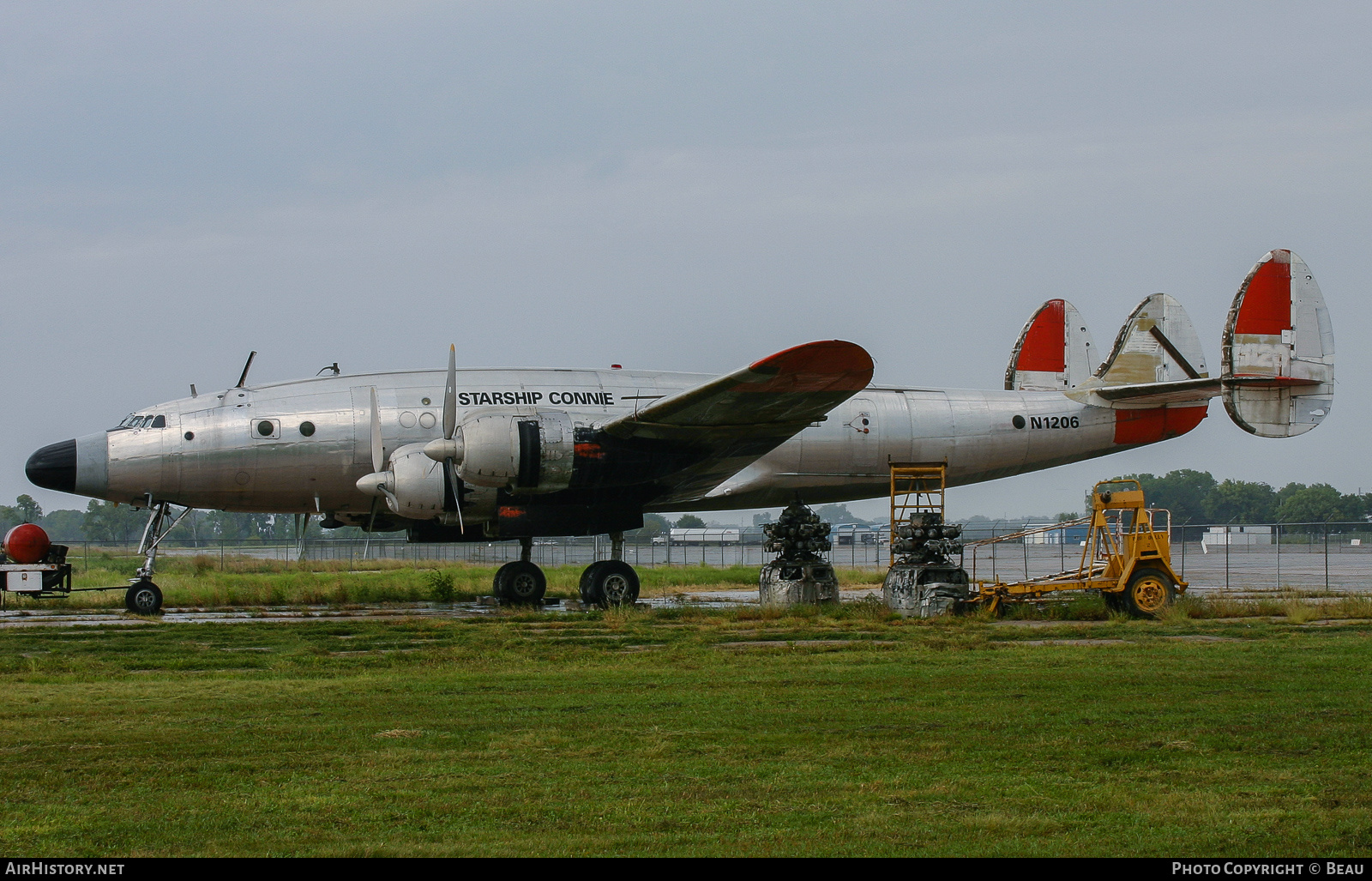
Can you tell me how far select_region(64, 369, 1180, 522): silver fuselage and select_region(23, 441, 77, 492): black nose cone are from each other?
0.15 m

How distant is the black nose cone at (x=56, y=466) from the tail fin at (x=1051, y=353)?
17.9 meters

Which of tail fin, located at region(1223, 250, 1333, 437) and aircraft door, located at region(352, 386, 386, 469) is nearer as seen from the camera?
aircraft door, located at region(352, 386, 386, 469)

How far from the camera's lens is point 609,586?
787 inches

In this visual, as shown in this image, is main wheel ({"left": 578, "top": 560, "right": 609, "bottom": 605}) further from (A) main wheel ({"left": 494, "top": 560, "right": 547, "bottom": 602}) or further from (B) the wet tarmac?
(A) main wheel ({"left": 494, "top": 560, "right": 547, "bottom": 602})

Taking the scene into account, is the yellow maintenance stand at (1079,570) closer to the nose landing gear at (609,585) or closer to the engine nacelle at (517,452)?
the nose landing gear at (609,585)

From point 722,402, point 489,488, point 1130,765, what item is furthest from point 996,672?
point 489,488

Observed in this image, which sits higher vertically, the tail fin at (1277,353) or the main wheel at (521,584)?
the tail fin at (1277,353)

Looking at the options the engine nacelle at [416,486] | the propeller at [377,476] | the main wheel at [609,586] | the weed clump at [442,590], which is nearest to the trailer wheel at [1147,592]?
the main wheel at [609,586]

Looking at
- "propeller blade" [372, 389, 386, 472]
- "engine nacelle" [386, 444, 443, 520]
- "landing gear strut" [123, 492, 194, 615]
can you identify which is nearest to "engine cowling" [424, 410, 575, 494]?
"engine nacelle" [386, 444, 443, 520]

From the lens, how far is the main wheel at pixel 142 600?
62.0ft

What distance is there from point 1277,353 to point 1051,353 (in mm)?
4878

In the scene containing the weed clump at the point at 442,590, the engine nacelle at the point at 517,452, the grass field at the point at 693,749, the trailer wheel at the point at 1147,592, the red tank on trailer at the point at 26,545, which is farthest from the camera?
the weed clump at the point at 442,590

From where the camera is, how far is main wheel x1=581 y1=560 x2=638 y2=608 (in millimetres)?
19953

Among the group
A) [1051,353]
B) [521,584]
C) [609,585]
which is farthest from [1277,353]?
[521,584]
